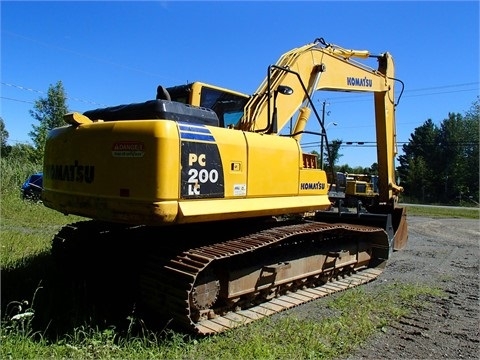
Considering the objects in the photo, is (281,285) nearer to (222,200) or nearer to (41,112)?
(222,200)

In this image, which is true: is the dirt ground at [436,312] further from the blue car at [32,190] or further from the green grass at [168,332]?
the blue car at [32,190]

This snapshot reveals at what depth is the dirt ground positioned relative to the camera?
406cm

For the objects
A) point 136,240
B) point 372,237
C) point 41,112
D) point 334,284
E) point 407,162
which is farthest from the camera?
point 407,162

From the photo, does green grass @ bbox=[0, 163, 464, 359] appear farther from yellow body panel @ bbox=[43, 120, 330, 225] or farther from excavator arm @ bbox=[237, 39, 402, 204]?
excavator arm @ bbox=[237, 39, 402, 204]

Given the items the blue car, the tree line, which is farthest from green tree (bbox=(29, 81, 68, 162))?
the blue car

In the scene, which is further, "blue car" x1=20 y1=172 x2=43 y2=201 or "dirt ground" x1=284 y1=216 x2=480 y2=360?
"blue car" x1=20 y1=172 x2=43 y2=201

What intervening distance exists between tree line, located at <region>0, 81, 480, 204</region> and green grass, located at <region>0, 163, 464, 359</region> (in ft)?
159

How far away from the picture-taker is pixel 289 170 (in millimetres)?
5352

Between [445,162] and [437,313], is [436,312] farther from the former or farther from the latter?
[445,162]

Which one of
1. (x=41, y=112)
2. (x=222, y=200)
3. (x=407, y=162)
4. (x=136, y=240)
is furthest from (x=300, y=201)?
(x=407, y=162)

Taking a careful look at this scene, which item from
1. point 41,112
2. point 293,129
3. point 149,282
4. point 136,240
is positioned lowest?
point 149,282

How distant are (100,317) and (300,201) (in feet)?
8.47

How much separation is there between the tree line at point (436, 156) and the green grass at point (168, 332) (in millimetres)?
48502

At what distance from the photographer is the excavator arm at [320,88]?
5840 millimetres
